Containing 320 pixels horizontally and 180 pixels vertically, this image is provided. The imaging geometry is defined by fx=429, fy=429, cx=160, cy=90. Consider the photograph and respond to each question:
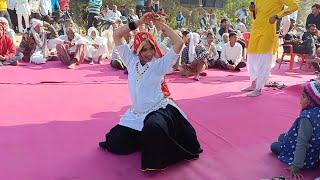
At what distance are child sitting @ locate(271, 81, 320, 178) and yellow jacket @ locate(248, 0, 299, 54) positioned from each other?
2.19 m

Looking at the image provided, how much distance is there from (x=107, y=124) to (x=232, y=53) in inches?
164

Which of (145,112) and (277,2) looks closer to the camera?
(145,112)

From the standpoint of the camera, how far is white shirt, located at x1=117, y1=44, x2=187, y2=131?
3014mm

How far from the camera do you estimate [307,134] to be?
8.68 ft

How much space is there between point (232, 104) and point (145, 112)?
1.84m

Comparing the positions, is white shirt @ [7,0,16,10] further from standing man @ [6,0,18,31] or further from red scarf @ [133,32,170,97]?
red scarf @ [133,32,170,97]

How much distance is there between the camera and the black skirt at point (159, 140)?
276cm

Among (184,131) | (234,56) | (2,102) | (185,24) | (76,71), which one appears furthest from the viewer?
(185,24)

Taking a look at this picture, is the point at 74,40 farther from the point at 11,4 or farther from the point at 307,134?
the point at 307,134

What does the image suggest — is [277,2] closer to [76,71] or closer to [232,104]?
[232,104]

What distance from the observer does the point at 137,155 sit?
122 inches

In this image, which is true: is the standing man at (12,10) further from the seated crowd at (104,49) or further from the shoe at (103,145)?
the shoe at (103,145)

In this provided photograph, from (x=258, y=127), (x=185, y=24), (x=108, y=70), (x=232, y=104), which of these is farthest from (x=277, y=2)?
(x=185, y=24)

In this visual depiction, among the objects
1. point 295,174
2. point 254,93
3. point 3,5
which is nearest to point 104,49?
point 3,5
